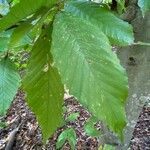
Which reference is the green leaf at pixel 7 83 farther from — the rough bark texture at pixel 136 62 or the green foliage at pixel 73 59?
the rough bark texture at pixel 136 62

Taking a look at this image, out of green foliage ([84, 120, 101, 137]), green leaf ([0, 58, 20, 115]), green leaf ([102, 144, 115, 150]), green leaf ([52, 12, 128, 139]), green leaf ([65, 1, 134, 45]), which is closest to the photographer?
green leaf ([52, 12, 128, 139])

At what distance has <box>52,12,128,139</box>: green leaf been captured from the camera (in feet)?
1.43

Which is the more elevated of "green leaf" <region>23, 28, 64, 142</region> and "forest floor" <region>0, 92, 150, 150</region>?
"green leaf" <region>23, 28, 64, 142</region>

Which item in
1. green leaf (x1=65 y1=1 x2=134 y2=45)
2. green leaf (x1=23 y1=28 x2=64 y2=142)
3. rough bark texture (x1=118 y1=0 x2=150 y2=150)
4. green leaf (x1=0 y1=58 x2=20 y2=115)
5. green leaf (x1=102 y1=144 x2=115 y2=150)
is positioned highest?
green leaf (x1=65 y1=1 x2=134 y2=45)

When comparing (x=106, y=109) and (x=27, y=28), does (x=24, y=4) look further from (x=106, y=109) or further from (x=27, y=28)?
(x=106, y=109)

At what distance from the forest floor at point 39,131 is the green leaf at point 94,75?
2.20 m

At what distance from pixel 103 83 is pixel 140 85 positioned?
47.2 inches

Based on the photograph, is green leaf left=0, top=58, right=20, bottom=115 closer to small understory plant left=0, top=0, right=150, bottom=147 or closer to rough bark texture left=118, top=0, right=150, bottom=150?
small understory plant left=0, top=0, right=150, bottom=147

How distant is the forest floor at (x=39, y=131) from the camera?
270cm

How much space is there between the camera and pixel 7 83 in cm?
79

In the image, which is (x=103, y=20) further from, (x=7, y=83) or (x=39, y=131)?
(x=39, y=131)

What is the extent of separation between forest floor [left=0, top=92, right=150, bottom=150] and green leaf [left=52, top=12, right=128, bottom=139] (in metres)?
2.20

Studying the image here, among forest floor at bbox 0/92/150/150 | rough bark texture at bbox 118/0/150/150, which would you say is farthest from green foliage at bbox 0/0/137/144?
forest floor at bbox 0/92/150/150

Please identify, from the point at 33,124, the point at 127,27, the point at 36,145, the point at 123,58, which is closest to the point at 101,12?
the point at 127,27
